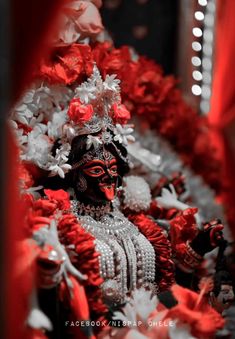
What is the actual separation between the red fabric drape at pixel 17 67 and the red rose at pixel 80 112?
0.68m

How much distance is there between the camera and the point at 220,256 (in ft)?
8.37

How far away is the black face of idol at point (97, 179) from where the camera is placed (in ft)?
7.71

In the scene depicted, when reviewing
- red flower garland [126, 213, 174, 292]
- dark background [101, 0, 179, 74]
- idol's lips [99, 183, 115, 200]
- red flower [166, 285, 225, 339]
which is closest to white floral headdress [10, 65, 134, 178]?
idol's lips [99, 183, 115, 200]

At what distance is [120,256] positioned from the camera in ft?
7.54

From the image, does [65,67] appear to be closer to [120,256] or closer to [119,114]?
[119,114]

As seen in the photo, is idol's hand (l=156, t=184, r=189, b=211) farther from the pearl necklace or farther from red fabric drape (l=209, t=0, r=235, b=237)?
the pearl necklace

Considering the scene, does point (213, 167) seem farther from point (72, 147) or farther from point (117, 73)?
point (72, 147)

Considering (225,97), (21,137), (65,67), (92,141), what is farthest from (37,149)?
(225,97)

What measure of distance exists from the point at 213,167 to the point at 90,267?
1.47 meters

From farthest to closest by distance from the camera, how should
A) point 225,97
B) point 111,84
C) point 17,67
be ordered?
point 225,97 → point 111,84 → point 17,67

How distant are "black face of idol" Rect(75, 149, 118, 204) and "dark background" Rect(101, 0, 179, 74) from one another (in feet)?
3.59

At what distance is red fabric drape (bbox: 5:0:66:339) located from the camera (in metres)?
1.58

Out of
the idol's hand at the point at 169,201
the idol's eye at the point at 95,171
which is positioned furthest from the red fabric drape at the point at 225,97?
the idol's eye at the point at 95,171

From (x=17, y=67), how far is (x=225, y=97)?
68.0 inches
